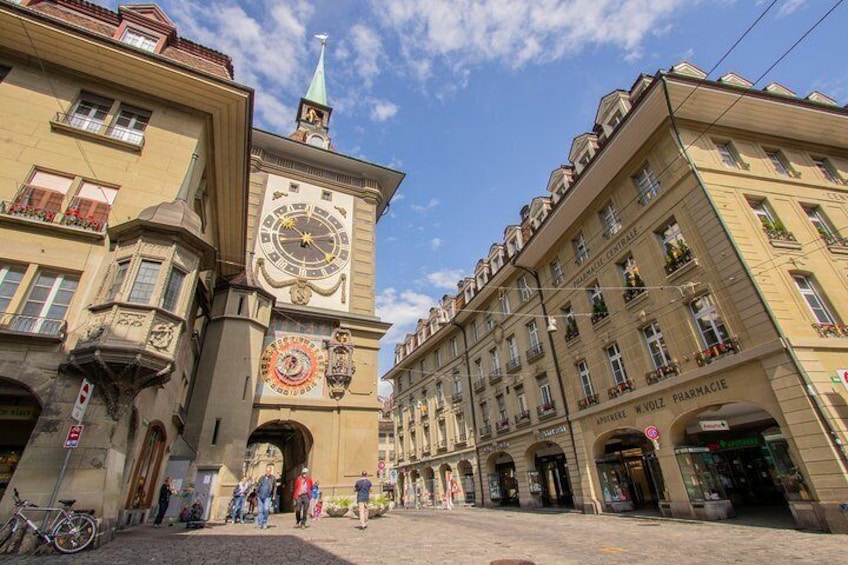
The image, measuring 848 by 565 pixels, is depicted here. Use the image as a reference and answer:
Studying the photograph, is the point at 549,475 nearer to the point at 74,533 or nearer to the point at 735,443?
the point at 735,443

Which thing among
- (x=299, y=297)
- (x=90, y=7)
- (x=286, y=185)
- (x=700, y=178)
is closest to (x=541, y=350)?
(x=700, y=178)

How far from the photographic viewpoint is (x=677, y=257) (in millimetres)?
15961

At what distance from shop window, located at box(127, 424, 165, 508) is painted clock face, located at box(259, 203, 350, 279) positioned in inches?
415

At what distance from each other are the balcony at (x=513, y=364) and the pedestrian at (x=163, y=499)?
19354mm

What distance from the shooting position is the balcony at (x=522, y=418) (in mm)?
25030

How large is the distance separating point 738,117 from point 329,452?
76.5ft

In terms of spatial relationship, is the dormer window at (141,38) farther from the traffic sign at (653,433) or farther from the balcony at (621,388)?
the traffic sign at (653,433)

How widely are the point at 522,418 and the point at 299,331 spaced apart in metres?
14.7

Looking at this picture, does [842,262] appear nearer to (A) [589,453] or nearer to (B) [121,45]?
(A) [589,453]

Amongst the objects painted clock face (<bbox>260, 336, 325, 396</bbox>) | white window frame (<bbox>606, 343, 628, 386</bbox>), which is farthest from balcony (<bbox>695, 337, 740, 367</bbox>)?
painted clock face (<bbox>260, 336, 325, 396</bbox>)

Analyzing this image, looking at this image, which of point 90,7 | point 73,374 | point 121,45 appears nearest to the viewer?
point 73,374

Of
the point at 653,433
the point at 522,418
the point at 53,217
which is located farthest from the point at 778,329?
the point at 53,217

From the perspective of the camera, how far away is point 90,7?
1430 centimetres

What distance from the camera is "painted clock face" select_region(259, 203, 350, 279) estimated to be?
22.7m
